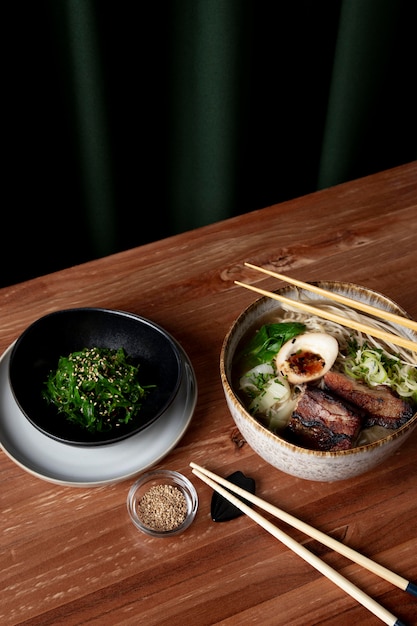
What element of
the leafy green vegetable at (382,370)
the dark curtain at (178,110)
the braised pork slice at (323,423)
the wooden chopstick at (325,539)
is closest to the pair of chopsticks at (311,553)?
the wooden chopstick at (325,539)

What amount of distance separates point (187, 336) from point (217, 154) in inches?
38.5

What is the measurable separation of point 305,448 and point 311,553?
0.56 ft

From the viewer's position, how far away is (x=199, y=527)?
3.65 feet

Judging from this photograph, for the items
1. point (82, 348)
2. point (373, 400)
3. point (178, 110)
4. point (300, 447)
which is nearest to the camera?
point (300, 447)

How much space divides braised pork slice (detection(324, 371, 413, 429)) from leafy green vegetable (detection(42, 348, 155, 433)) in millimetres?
340

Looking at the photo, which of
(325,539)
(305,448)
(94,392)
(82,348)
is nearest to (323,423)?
(305,448)

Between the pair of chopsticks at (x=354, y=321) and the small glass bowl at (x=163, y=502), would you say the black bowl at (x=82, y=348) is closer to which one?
the small glass bowl at (x=163, y=502)

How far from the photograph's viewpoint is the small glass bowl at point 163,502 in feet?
3.63

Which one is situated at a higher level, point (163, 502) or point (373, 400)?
point (373, 400)

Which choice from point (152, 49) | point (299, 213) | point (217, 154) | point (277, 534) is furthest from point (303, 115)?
point (277, 534)

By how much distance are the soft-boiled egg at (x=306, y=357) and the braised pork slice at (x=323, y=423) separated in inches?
1.8

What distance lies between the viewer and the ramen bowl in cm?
100

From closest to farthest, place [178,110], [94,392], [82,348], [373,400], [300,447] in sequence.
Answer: [300,447] → [373,400] → [94,392] → [82,348] → [178,110]

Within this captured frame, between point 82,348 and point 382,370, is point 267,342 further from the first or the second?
point 82,348
